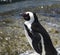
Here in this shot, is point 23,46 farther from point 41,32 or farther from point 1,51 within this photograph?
point 41,32

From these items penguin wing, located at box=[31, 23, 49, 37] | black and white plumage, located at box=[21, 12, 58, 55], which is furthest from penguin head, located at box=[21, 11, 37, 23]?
penguin wing, located at box=[31, 23, 49, 37]

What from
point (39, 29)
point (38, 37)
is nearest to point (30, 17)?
point (39, 29)

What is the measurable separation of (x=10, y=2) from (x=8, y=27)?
36.7 ft

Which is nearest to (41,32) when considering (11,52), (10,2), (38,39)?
(38,39)

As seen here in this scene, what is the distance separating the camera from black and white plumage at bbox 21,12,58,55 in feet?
18.1

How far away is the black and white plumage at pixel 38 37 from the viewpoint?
18.1ft

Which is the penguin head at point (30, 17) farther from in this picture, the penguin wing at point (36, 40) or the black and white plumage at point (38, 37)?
the penguin wing at point (36, 40)

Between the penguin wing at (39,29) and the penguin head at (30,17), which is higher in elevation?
the penguin head at (30,17)

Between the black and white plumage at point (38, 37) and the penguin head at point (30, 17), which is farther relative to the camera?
the penguin head at point (30, 17)

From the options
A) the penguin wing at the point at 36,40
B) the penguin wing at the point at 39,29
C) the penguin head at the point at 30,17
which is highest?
the penguin head at the point at 30,17

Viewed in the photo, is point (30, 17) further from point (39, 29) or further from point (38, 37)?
point (38, 37)

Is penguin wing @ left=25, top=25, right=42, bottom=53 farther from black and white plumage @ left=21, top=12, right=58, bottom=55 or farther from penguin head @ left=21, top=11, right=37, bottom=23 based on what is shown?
penguin head @ left=21, top=11, right=37, bottom=23

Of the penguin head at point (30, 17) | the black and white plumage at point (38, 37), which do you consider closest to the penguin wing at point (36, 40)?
the black and white plumage at point (38, 37)

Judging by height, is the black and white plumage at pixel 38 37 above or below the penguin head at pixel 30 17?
below
